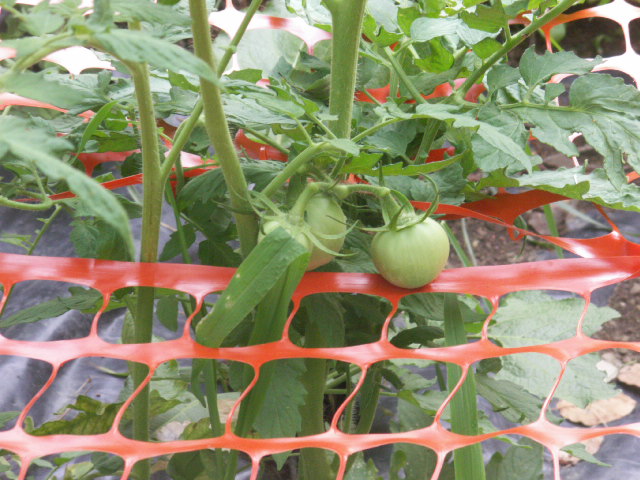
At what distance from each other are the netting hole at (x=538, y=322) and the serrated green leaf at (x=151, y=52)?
2.30ft

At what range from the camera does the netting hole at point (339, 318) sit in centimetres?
58

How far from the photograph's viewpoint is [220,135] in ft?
1.65

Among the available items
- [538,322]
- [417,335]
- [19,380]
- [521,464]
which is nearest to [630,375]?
[538,322]

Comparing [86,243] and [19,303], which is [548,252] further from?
[86,243]

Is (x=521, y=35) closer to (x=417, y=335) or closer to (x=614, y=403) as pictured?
(x=417, y=335)

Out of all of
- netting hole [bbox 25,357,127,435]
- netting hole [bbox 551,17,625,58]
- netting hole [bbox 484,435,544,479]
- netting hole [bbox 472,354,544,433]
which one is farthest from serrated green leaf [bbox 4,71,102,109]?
netting hole [bbox 551,17,625,58]

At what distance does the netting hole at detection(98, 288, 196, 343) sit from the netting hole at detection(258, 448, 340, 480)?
0.62ft

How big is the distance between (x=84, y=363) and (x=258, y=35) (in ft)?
2.20

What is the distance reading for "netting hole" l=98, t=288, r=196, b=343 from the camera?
2.29ft

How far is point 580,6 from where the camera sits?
205cm

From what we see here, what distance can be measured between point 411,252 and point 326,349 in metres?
0.10

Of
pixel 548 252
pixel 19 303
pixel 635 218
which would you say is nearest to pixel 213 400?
pixel 19 303

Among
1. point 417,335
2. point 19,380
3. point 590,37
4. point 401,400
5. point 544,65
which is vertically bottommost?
point 19,380

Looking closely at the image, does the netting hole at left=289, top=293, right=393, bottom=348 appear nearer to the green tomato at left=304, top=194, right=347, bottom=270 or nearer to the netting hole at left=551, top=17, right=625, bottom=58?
the green tomato at left=304, top=194, right=347, bottom=270
